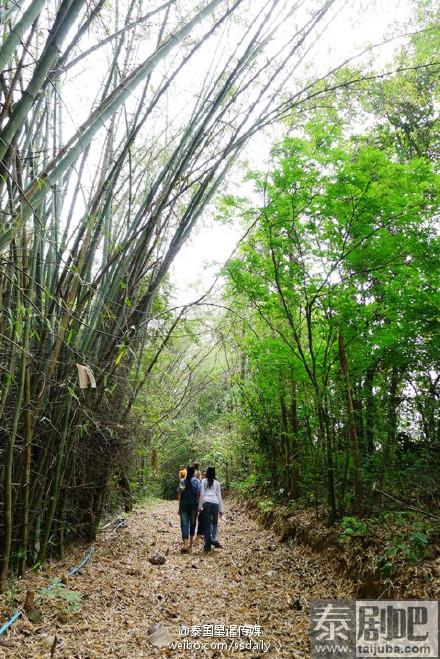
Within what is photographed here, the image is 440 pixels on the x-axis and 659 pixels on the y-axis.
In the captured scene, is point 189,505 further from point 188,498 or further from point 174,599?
point 174,599

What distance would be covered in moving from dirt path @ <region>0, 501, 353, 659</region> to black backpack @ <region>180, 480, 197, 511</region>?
470mm

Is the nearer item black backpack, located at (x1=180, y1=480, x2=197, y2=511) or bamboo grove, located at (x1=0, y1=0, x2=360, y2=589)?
bamboo grove, located at (x1=0, y1=0, x2=360, y2=589)

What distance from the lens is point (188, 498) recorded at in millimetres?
5055

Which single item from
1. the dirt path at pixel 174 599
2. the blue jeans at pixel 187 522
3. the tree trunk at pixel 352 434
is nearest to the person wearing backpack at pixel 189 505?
the blue jeans at pixel 187 522

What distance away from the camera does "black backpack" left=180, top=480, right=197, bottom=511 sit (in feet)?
16.5

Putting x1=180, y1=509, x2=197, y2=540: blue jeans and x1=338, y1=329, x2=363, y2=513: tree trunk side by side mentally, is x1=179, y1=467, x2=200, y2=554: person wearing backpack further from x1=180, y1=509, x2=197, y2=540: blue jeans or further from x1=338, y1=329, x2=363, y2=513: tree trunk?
x1=338, y1=329, x2=363, y2=513: tree trunk

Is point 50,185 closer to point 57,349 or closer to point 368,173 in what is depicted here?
point 57,349

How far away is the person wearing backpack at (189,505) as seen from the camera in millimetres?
4957

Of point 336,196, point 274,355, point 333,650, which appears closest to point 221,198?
point 336,196

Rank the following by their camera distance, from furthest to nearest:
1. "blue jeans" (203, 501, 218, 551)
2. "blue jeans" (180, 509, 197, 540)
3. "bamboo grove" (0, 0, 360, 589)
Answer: "blue jeans" (180, 509, 197, 540) < "blue jeans" (203, 501, 218, 551) < "bamboo grove" (0, 0, 360, 589)

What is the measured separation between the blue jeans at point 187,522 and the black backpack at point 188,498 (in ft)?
0.16

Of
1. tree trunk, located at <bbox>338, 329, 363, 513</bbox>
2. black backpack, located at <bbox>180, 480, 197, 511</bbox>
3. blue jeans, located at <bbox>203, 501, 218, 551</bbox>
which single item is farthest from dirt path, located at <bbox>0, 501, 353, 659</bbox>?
tree trunk, located at <bbox>338, 329, 363, 513</bbox>

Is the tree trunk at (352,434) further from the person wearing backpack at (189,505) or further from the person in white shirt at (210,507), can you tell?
the person wearing backpack at (189,505)

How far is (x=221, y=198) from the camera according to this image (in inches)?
180
